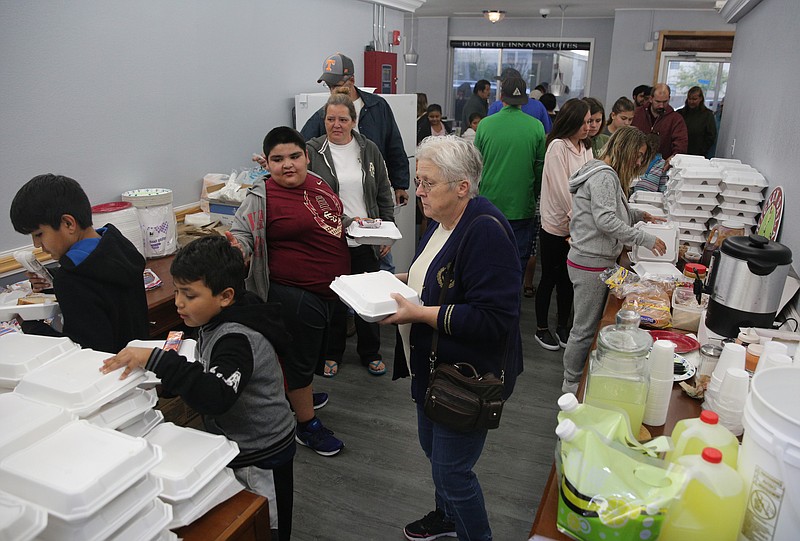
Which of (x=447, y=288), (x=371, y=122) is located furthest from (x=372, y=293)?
(x=371, y=122)

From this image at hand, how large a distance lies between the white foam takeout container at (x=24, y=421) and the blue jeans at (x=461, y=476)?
3.31ft

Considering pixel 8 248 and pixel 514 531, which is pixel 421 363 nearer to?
pixel 514 531

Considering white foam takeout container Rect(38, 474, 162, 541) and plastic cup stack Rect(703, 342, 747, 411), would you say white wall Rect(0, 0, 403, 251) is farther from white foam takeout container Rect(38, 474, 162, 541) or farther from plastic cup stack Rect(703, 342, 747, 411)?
plastic cup stack Rect(703, 342, 747, 411)

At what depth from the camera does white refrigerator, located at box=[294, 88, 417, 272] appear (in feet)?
13.5

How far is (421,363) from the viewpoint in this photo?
176 cm

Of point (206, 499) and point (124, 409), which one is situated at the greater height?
point (124, 409)

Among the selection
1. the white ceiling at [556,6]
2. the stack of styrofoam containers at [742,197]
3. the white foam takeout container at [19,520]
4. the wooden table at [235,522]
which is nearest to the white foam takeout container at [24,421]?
the white foam takeout container at [19,520]

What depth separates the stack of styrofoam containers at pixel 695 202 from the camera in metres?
3.00

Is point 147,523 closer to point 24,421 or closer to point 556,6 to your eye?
point 24,421

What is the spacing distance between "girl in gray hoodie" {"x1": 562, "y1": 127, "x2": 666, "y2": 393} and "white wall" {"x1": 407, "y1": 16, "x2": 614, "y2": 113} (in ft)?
27.6

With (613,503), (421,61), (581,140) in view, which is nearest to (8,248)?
(613,503)

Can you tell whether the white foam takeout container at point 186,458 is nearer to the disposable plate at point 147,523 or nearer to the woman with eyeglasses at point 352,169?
the disposable plate at point 147,523

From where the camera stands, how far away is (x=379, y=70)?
5.20 metres

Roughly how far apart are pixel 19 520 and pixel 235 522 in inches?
18.0
